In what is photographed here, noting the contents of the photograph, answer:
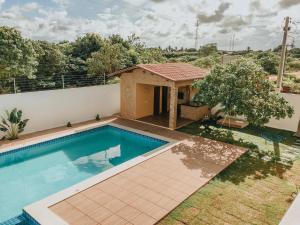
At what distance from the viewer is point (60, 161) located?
1301 cm

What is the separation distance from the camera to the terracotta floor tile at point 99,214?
25.2 feet

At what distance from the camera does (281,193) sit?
9227 millimetres

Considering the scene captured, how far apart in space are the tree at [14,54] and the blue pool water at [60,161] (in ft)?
34.9

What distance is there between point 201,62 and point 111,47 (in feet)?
56.1

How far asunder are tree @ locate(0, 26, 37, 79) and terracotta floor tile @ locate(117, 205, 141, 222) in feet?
61.7

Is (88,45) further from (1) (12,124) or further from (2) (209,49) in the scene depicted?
(2) (209,49)

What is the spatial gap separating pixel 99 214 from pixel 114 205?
0.64m

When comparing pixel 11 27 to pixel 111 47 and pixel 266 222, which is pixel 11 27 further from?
pixel 266 222

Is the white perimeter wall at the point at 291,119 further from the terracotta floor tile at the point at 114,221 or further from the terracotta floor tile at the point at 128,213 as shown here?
the terracotta floor tile at the point at 114,221

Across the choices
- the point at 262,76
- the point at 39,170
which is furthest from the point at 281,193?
the point at 39,170

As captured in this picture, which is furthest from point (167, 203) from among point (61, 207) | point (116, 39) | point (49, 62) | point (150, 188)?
point (116, 39)

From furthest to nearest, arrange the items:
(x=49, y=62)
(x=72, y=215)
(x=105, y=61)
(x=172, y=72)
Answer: (x=49, y=62) → (x=105, y=61) → (x=172, y=72) → (x=72, y=215)

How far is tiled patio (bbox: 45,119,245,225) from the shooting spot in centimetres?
784

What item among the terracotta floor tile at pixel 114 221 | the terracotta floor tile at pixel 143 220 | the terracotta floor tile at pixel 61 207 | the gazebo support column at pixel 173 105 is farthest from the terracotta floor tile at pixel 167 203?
the gazebo support column at pixel 173 105
